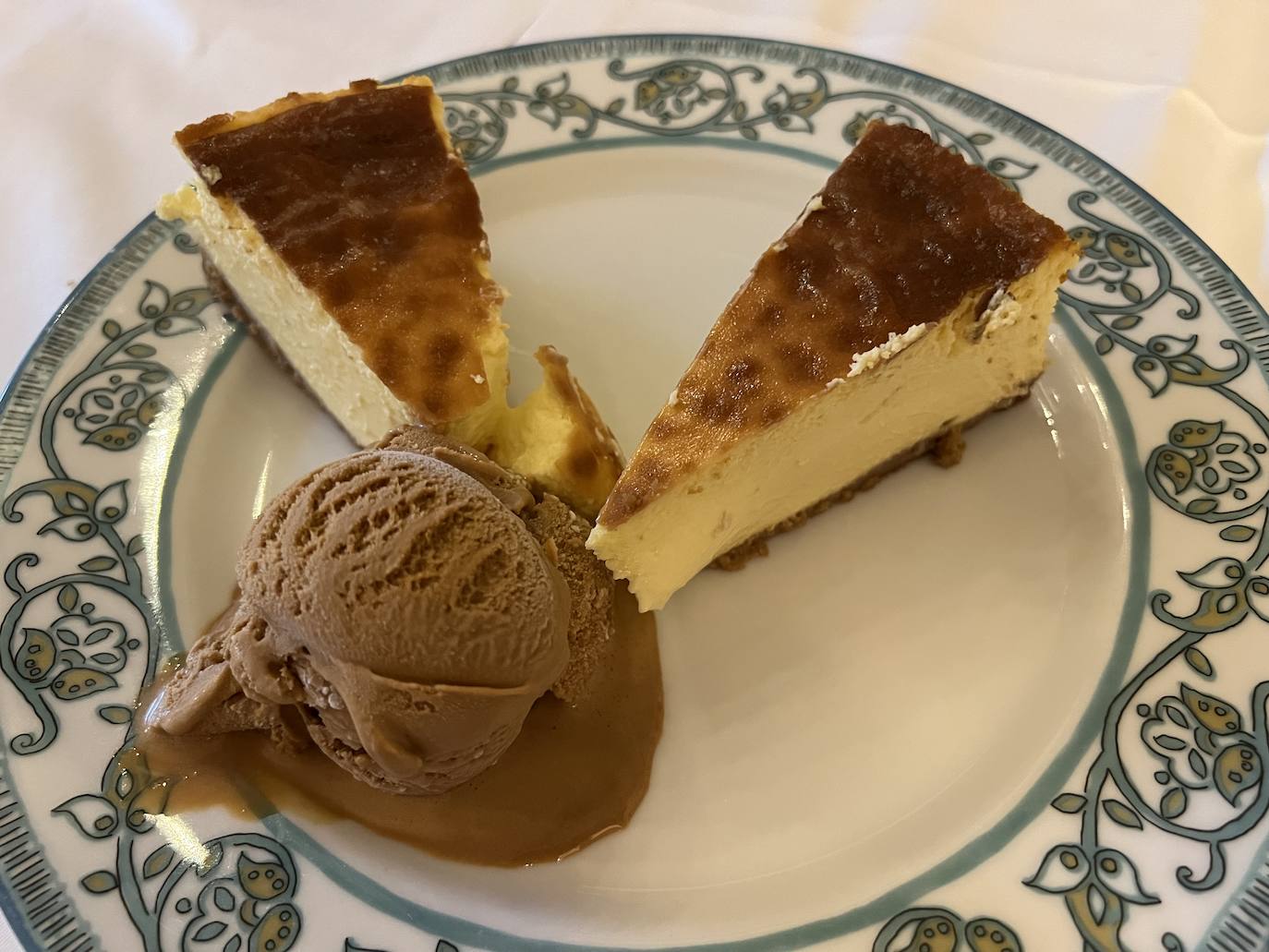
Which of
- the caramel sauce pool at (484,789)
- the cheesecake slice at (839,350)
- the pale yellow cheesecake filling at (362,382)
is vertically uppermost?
the pale yellow cheesecake filling at (362,382)

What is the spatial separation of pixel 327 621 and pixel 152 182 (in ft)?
6.29

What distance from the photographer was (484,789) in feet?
5.55

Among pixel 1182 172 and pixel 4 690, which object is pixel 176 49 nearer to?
pixel 4 690

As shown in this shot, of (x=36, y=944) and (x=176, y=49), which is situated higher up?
(x=176, y=49)

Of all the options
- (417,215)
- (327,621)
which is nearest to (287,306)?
(417,215)

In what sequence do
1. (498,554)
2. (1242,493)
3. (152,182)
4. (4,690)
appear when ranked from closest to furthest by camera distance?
(498,554), (4,690), (1242,493), (152,182)

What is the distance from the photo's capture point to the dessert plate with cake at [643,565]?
1521 mm

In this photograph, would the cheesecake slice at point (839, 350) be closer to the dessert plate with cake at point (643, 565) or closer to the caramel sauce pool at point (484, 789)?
Answer: the dessert plate with cake at point (643, 565)

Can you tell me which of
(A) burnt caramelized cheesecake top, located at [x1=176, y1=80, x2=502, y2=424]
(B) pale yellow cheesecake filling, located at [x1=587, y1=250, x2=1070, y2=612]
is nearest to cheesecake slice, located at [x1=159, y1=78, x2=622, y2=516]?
(A) burnt caramelized cheesecake top, located at [x1=176, y1=80, x2=502, y2=424]

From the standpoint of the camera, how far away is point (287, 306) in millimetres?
2064

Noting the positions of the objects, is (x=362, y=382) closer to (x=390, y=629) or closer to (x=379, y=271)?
(x=379, y=271)

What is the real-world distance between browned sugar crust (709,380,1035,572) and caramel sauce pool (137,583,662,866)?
1.55ft

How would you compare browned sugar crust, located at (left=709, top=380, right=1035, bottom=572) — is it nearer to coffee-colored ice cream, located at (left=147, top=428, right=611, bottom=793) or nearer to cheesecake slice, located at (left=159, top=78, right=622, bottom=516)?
cheesecake slice, located at (left=159, top=78, right=622, bottom=516)

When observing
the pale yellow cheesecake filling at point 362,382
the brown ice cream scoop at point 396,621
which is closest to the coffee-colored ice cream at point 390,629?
the brown ice cream scoop at point 396,621
